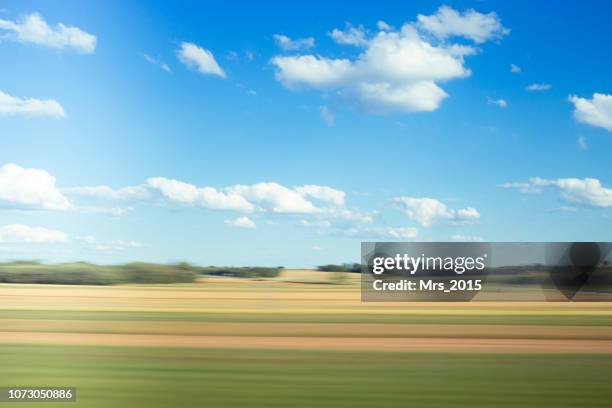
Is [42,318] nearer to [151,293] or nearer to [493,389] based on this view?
[151,293]

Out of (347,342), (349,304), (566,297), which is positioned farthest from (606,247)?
(347,342)

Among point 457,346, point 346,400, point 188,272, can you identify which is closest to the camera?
point 346,400

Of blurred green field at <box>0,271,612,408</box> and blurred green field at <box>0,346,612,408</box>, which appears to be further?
blurred green field at <box>0,271,612,408</box>

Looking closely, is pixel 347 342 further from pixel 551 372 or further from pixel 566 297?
pixel 566 297

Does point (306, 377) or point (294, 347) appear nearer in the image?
point (306, 377)

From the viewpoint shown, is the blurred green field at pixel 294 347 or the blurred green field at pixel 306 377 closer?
the blurred green field at pixel 306 377

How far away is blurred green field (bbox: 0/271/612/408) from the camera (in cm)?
712

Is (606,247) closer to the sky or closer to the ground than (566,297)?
closer to the sky

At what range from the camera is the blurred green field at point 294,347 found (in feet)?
23.4

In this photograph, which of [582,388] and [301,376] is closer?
[582,388]

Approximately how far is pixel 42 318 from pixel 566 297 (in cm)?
1366

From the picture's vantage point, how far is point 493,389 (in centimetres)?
737

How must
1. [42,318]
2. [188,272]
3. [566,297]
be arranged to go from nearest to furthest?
[42,318]
[566,297]
[188,272]

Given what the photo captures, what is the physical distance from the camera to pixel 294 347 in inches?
422
